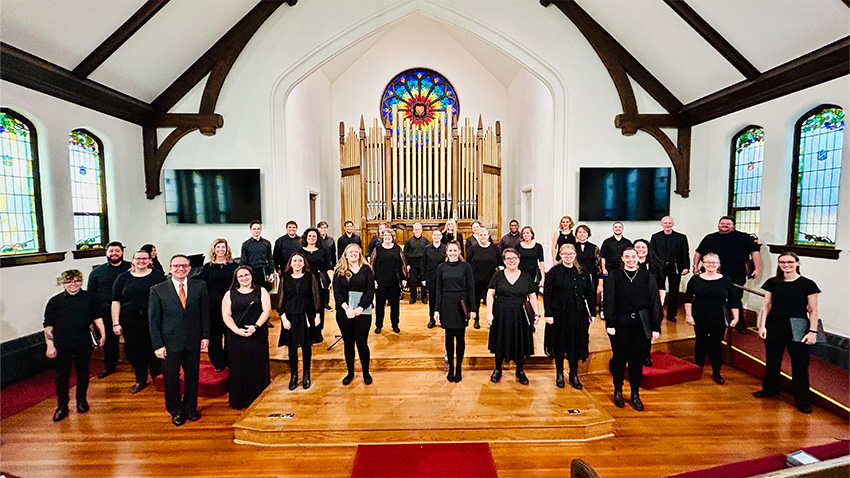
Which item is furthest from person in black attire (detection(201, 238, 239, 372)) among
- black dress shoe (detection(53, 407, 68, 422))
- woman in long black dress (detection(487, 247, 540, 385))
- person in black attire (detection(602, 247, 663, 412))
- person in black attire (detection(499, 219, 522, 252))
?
person in black attire (detection(602, 247, 663, 412))

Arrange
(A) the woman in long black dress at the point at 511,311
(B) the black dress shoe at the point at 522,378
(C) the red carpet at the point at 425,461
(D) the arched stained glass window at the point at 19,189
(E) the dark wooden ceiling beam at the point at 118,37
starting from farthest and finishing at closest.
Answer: (E) the dark wooden ceiling beam at the point at 118,37
(D) the arched stained glass window at the point at 19,189
(B) the black dress shoe at the point at 522,378
(A) the woman in long black dress at the point at 511,311
(C) the red carpet at the point at 425,461

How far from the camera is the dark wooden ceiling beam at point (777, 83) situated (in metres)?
4.23

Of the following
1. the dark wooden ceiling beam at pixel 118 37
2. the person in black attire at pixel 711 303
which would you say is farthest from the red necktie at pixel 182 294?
the person in black attire at pixel 711 303

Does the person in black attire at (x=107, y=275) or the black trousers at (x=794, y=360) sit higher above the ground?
the person in black attire at (x=107, y=275)

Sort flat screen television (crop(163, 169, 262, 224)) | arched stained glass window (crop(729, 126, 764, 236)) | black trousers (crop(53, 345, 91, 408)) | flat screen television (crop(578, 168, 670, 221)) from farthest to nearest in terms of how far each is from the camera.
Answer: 1. flat screen television (crop(578, 168, 670, 221))
2. flat screen television (crop(163, 169, 262, 224))
3. arched stained glass window (crop(729, 126, 764, 236))
4. black trousers (crop(53, 345, 91, 408))

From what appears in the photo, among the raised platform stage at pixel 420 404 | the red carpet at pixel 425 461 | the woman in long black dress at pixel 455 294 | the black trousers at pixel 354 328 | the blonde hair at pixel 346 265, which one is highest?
the blonde hair at pixel 346 265

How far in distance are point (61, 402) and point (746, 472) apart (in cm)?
539

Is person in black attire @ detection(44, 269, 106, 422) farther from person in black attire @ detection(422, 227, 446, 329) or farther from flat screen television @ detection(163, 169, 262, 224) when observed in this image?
person in black attire @ detection(422, 227, 446, 329)

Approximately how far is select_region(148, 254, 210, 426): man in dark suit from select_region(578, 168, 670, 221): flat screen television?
19.6ft

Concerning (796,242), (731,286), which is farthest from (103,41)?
(796,242)

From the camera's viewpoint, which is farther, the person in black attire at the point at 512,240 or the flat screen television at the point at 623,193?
the flat screen television at the point at 623,193

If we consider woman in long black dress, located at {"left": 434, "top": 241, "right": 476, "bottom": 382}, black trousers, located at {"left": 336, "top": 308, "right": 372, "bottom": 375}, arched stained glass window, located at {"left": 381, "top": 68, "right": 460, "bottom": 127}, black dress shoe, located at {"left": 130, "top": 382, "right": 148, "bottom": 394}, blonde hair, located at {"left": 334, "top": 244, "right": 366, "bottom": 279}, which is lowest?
black dress shoe, located at {"left": 130, "top": 382, "right": 148, "bottom": 394}

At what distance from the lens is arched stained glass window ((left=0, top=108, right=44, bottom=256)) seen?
4398 millimetres

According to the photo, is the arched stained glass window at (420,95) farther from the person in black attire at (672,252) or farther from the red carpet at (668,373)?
the red carpet at (668,373)
